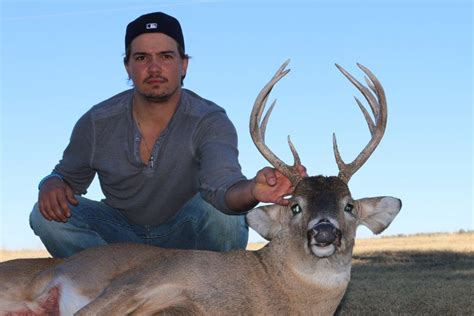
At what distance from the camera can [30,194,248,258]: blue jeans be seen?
20.9ft

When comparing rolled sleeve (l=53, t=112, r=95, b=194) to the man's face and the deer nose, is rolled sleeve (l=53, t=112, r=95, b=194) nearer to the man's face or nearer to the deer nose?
the man's face

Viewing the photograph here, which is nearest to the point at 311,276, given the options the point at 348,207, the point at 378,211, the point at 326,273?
the point at 326,273

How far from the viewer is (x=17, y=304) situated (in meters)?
5.38

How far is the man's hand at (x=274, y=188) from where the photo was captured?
5125 mm

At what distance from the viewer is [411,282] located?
1026cm

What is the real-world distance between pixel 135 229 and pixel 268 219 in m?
1.51

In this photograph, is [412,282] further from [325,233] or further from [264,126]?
[325,233]

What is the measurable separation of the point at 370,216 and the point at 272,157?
0.74 metres

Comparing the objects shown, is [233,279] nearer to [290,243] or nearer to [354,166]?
Result: [290,243]

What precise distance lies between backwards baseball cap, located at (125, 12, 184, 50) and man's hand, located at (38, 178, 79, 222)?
1194 millimetres

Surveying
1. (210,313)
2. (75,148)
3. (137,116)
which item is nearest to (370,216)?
(210,313)

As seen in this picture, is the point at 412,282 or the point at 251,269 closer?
the point at 251,269

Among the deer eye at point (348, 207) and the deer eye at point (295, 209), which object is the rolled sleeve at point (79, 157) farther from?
the deer eye at point (348, 207)


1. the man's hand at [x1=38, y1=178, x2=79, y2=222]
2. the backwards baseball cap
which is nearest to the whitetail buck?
the man's hand at [x1=38, y1=178, x2=79, y2=222]
